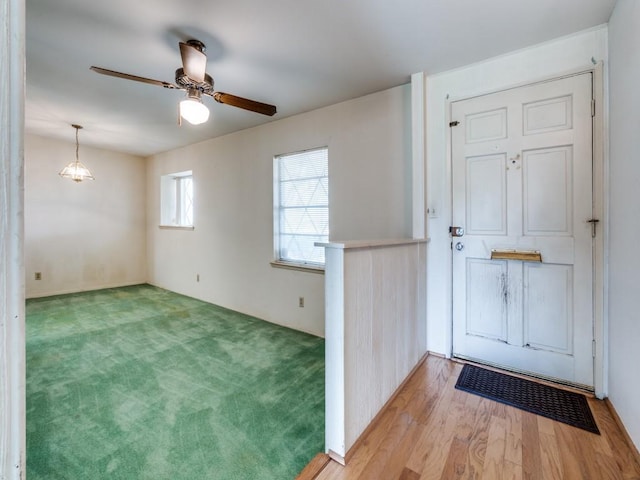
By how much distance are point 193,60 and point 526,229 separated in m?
2.57

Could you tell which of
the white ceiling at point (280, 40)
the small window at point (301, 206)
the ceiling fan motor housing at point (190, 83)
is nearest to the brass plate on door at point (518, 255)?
the white ceiling at point (280, 40)

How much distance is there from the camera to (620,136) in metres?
1.65

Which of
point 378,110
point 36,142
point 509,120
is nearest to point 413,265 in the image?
point 509,120

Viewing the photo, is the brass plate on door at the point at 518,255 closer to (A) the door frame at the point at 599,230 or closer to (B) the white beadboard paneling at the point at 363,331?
(A) the door frame at the point at 599,230

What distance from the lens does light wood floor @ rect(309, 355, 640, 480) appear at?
1346mm

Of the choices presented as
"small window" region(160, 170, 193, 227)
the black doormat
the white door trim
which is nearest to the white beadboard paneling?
the black doormat

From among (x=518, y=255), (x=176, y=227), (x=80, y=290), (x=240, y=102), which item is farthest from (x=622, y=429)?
(x=80, y=290)

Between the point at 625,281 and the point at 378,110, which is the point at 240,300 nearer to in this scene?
the point at 378,110

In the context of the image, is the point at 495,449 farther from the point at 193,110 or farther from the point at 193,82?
the point at 193,82

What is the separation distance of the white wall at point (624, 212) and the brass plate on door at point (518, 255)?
0.38 m

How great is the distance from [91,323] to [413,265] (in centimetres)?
372

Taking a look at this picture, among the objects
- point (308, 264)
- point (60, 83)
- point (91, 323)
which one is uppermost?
point (60, 83)

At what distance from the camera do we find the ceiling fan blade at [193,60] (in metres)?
1.82

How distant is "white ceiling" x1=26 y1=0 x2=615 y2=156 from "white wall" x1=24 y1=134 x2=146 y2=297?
2.05 meters
